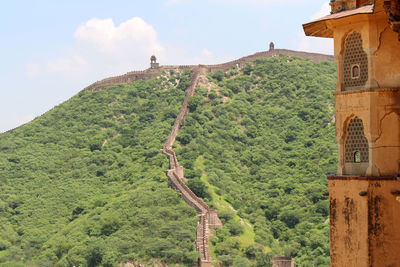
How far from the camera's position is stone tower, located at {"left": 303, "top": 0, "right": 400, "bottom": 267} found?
1509 centimetres

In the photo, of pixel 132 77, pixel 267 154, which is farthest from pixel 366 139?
pixel 132 77

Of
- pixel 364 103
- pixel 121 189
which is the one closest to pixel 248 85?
pixel 121 189

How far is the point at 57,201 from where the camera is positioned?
240 feet

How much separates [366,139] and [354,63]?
1.44 metres

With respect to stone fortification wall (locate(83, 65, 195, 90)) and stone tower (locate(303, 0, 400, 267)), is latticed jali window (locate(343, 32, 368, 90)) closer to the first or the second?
stone tower (locate(303, 0, 400, 267))

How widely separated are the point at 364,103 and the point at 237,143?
2492 inches

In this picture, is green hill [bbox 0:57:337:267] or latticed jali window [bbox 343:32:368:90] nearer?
latticed jali window [bbox 343:32:368:90]

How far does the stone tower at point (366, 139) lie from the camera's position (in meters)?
15.1

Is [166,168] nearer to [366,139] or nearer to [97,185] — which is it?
[97,185]

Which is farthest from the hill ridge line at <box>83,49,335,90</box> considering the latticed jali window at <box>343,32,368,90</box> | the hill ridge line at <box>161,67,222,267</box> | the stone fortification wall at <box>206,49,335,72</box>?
the latticed jali window at <box>343,32,368,90</box>

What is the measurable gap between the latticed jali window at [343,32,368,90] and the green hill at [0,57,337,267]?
3839 cm

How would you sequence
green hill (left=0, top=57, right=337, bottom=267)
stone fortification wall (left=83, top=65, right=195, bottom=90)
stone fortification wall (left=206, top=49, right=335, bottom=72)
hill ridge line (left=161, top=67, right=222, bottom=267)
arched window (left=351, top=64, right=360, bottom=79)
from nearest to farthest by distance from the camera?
1. arched window (left=351, top=64, right=360, bottom=79)
2. hill ridge line (left=161, top=67, right=222, bottom=267)
3. green hill (left=0, top=57, right=337, bottom=267)
4. stone fortification wall (left=206, top=49, right=335, bottom=72)
5. stone fortification wall (left=83, top=65, right=195, bottom=90)

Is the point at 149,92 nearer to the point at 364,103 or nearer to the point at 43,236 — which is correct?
the point at 43,236

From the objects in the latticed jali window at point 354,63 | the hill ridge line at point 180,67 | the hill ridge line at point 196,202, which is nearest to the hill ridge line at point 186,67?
the hill ridge line at point 180,67
